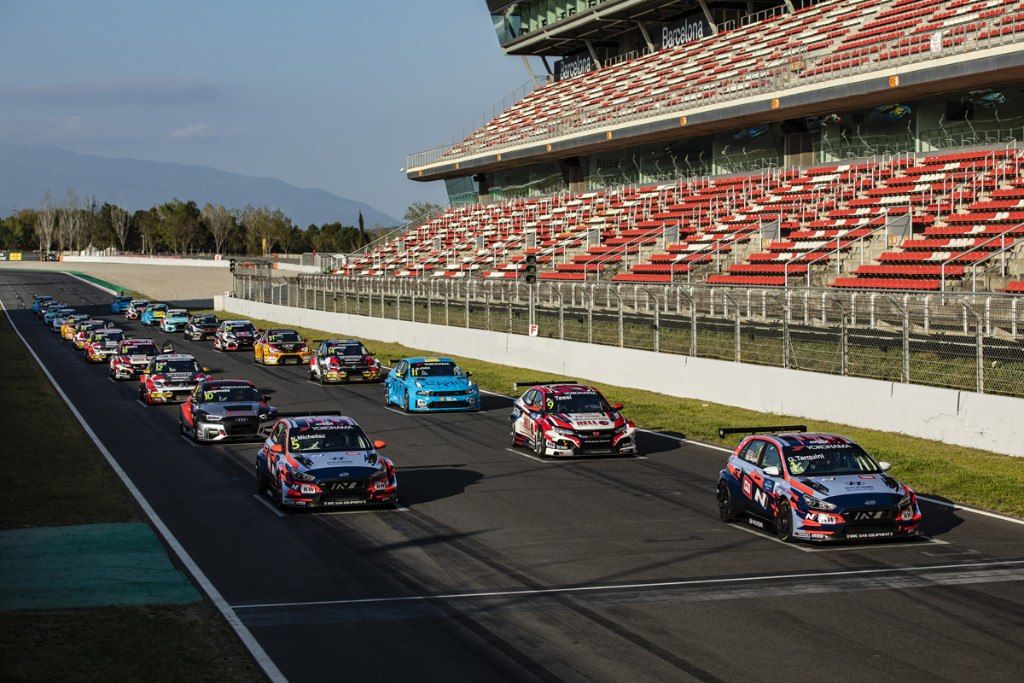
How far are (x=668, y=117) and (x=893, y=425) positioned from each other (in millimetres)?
34125

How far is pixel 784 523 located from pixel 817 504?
0.66m

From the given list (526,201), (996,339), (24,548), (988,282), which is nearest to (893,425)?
(996,339)

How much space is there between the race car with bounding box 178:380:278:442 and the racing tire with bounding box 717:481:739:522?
11730mm

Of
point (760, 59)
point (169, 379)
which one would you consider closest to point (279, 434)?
point (169, 379)

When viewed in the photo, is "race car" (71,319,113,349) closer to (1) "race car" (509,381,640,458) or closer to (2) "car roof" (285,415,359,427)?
(1) "race car" (509,381,640,458)

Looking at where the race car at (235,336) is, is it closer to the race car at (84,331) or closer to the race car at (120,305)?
the race car at (84,331)

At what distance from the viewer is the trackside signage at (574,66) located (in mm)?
84119

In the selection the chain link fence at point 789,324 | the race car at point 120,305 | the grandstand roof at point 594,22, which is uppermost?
the grandstand roof at point 594,22

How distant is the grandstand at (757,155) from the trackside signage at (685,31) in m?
0.16

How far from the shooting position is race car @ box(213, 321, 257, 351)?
2274 inches

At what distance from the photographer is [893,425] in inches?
1016

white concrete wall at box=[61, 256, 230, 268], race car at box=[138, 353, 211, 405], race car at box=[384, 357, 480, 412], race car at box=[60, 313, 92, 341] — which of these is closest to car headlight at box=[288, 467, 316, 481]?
race car at box=[384, 357, 480, 412]

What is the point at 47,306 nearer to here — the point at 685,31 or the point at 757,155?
the point at 685,31

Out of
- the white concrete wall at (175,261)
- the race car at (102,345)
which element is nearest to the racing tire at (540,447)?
the race car at (102,345)
